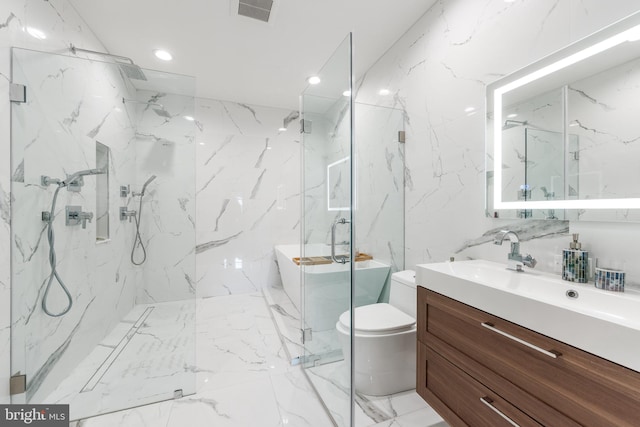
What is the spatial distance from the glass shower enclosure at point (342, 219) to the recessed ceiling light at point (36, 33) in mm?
1779

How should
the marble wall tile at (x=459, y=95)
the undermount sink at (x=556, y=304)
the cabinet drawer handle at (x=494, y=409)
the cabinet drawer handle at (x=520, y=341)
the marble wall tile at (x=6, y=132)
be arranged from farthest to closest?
the marble wall tile at (x=6, y=132) < the marble wall tile at (x=459, y=95) < the cabinet drawer handle at (x=494, y=409) < the cabinet drawer handle at (x=520, y=341) < the undermount sink at (x=556, y=304)

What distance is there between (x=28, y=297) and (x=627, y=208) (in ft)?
10.1

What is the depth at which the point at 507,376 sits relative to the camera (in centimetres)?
98

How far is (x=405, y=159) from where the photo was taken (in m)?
2.35

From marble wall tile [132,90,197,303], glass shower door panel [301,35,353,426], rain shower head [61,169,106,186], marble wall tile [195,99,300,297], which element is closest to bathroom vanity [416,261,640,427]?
glass shower door panel [301,35,353,426]

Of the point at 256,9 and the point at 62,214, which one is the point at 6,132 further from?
the point at 256,9

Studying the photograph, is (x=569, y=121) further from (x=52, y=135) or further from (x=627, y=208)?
(x=52, y=135)

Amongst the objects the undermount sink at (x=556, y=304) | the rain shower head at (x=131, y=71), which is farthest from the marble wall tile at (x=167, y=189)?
the undermount sink at (x=556, y=304)

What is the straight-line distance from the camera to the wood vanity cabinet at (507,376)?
2.37ft

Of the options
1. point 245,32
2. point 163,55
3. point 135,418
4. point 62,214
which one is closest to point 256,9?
point 245,32

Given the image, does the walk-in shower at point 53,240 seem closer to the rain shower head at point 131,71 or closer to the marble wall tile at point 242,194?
the rain shower head at point 131,71

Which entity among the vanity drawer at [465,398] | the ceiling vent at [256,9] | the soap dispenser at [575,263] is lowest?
the vanity drawer at [465,398]

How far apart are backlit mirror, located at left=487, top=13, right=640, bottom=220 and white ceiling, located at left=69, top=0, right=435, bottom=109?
1174mm

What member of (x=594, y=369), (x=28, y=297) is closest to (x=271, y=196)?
(x=28, y=297)
